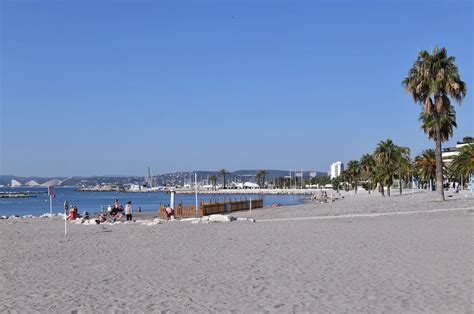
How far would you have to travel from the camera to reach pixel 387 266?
39.6 ft

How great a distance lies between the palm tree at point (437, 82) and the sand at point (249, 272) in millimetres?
14840

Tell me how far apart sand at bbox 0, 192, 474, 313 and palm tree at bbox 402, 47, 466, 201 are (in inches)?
584

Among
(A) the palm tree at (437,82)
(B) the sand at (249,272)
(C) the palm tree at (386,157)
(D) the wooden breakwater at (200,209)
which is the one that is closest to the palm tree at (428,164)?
(C) the palm tree at (386,157)

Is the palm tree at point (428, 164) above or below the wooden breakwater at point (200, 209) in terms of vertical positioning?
above

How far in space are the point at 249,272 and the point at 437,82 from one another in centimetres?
2529

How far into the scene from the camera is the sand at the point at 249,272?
873cm

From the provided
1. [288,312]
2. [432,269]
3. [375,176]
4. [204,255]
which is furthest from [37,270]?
[375,176]

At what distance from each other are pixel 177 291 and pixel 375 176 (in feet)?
236

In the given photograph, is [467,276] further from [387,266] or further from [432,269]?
[387,266]

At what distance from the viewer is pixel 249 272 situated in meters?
11.8

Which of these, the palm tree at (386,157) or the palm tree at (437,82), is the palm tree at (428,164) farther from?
the palm tree at (437,82)

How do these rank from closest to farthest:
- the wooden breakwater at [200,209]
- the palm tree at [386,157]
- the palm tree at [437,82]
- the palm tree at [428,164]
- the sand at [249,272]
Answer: the sand at [249,272] → the palm tree at [437,82] → the wooden breakwater at [200,209] → the palm tree at [386,157] → the palm tree at [428,164]

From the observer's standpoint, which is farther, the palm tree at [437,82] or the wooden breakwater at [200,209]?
the wooden breakwater at [200,209]

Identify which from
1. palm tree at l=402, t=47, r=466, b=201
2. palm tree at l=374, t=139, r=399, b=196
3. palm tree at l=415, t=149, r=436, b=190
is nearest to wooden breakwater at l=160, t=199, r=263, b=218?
palm tree at l=402, t=47, r=466, b=201
